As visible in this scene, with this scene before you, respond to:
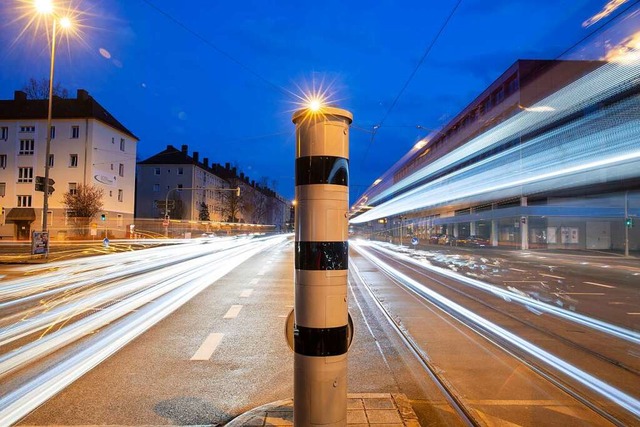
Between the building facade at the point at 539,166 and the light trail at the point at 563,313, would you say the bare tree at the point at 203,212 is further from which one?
the light trail at the point at 563,313

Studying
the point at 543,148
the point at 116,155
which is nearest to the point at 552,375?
the point at 543,148

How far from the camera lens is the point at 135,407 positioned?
3.91m

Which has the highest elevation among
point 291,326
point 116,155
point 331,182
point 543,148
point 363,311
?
point 116,155

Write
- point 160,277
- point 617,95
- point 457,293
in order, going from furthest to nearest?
point 160,277 < point 617,95 < point 457,293

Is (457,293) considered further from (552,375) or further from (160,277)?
(160,277)

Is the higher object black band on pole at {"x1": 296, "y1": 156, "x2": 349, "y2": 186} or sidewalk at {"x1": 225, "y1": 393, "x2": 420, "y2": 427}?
black band on pole at {"x1": 296, "y1": 156, "x2": 349, "y2": 186}

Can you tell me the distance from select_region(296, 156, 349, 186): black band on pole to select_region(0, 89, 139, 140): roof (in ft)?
167

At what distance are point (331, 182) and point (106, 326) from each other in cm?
608

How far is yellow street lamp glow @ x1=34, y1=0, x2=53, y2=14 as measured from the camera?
15.1 m

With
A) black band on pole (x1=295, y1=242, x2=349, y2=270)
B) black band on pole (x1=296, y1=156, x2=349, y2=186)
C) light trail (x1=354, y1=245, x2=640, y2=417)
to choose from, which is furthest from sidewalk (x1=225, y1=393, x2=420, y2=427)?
light trail (x1=354, y1=245, x2=640, y2=417)

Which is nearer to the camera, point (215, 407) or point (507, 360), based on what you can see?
point (215, 407)

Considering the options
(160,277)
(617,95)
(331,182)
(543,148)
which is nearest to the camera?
(331,182)

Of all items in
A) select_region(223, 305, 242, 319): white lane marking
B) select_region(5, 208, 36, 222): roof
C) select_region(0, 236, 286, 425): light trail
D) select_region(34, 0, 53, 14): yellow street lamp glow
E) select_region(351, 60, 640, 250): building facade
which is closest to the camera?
select_region(0, 236, 286, 425): light trail

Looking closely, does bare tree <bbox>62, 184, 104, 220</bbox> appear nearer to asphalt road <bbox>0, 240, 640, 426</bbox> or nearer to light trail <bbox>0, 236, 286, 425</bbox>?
light trail <bbox>0, 236, 286, 425</bbox>
